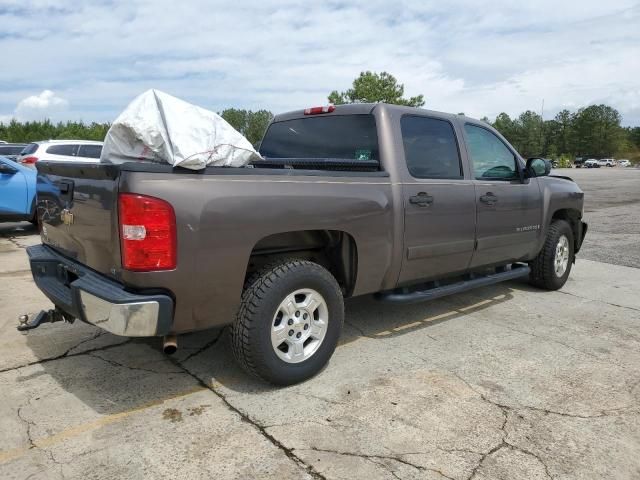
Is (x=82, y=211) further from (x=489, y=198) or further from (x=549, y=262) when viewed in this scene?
(x=549, y=262)

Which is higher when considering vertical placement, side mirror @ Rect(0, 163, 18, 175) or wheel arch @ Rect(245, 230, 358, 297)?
side mirror @ Rect(0, 163, 18, 175)

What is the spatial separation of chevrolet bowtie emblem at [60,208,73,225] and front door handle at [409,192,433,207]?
91.8 inches

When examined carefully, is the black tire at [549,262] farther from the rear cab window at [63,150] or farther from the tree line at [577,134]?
the tree line at [577,134]

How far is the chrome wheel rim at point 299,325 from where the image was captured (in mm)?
3303

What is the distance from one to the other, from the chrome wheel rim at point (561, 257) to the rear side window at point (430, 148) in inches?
84.1

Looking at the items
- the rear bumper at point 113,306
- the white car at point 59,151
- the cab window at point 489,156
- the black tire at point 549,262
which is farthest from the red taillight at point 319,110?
the white car at point 59,151

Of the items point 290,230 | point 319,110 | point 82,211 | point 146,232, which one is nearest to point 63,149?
point 319,110

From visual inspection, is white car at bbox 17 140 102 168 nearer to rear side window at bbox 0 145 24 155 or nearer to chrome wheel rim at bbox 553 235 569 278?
rear side window at bbox 0 145 24 155

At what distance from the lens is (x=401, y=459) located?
2662 millimetres

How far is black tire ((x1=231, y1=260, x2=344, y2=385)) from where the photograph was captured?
3.14 m

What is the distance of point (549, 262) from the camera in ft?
19.1

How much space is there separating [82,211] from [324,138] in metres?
2.07

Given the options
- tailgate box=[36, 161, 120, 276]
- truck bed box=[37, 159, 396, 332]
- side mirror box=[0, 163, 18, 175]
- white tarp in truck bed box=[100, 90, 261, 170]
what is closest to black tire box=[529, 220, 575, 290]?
truck bed box=[37, 159, 396, 332]

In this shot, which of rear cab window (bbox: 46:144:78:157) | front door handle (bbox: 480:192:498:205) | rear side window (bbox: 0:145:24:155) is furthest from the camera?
rear side window (bbox: 0:145:24:155)
